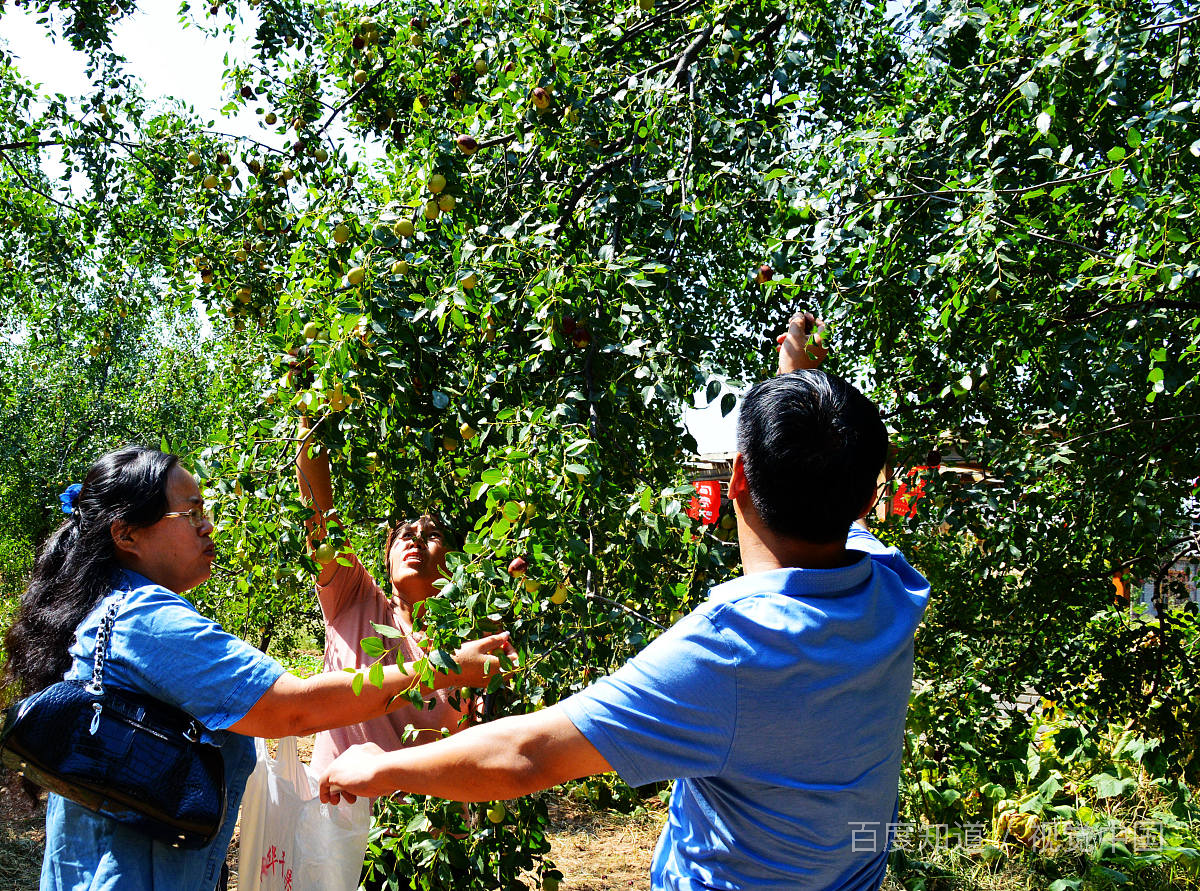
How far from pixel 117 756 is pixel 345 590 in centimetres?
94

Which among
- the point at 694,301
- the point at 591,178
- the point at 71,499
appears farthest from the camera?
the point at 694,301

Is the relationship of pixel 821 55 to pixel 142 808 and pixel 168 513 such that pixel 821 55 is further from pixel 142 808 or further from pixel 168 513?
pixel 142 808

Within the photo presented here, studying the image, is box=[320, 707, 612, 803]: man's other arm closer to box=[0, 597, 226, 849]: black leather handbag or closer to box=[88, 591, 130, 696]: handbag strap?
box=[0, 597, 226, 849]: black leather handbag

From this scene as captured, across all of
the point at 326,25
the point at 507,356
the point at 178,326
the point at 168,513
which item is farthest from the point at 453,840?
the point at 178,326

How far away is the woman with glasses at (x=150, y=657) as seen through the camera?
1547 millimetres

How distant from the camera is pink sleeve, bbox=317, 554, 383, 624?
7.78ft

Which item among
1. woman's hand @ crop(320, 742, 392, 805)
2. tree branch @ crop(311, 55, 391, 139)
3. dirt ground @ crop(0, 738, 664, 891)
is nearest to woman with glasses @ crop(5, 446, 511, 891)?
woman's hand @ crop(320, 742, 392, 805)

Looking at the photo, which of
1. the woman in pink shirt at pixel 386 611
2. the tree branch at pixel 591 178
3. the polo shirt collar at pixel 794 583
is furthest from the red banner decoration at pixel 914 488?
the polo shirt collar at pixel 794 583

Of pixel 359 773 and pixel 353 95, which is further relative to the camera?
pixel 353 95

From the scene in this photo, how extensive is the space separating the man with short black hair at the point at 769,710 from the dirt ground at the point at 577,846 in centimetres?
371

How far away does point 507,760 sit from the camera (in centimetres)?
108

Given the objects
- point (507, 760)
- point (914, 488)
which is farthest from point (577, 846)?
point (507, 760)

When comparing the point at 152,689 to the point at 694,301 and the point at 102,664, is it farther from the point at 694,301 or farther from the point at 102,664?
the point at 694,301

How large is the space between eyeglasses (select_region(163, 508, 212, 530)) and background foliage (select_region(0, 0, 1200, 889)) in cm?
6
